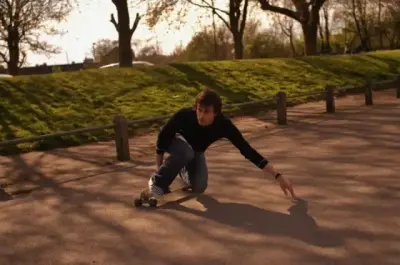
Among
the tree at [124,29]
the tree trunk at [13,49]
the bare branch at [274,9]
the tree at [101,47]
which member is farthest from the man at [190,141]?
the tree at [101,47]

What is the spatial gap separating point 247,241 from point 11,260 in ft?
6.40

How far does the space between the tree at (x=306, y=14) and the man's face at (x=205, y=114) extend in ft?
72.2

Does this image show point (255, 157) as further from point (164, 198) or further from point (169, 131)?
point (164, 198)

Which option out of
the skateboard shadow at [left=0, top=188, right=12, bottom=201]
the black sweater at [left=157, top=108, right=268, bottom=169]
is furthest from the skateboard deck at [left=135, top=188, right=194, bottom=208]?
the skateboard shadow at [left=0, top=188, right=12, bottom=201]

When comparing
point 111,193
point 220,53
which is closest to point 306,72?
point 111,193

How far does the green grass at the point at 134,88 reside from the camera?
12.5 meters

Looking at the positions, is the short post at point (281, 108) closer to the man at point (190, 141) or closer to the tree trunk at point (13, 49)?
the man at point (190, 141)

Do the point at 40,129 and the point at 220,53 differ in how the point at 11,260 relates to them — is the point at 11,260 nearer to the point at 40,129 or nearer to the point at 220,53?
the point at 40,129

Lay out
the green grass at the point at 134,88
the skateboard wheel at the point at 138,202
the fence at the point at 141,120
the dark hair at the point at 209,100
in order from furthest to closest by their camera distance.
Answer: the green grass at the point at 134,88 < the fence at the point at 141,120 < the skateboard wheel at the point at 138,202 < the dark hair at the point at 209,100

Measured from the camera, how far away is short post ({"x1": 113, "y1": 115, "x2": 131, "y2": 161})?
27.6 feet

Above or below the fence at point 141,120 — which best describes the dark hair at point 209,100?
above

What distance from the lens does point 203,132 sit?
5402mm

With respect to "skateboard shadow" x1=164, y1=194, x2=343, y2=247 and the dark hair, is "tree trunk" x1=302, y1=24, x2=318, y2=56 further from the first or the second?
the dark hair

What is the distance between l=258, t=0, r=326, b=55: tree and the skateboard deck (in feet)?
70.4
